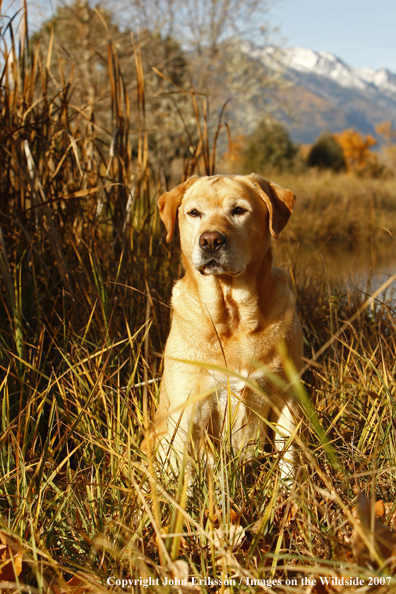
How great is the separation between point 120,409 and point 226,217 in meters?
1.16

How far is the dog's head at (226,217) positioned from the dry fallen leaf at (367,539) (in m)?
1.24

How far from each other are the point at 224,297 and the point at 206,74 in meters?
20.4

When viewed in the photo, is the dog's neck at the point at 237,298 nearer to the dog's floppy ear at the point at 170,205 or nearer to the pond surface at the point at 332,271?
the dog's floppy ear at the point at 170,205

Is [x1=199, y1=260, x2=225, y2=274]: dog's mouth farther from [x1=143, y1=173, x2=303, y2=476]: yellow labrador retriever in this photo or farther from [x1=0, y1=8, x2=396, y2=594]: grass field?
[x1=0, y1=8, x2=396, y2=594]: grass field

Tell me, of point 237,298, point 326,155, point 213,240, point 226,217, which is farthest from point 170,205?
point 326,155

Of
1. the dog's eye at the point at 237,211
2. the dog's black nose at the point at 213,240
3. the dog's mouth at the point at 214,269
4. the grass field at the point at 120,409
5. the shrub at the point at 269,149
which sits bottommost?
the grass field at the point at 120,409

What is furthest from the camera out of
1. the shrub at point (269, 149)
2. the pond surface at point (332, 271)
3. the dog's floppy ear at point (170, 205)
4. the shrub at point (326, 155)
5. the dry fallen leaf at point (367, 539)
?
the shrub at point (326, 155)

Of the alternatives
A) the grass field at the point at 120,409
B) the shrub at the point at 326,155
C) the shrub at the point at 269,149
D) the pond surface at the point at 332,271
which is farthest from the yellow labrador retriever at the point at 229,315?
the shrub at the point at 326,155

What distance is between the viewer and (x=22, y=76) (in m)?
3.28

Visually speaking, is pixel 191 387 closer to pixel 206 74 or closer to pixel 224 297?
pixel 224 297

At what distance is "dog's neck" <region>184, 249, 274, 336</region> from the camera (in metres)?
2.30

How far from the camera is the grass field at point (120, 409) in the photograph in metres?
1.46

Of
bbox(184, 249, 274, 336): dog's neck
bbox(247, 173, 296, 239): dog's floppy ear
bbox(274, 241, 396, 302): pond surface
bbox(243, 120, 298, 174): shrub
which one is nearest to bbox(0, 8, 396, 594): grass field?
bbox(274, 241, 396, 302): pond surface

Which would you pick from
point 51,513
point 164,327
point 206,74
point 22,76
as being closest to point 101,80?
point 206,74
